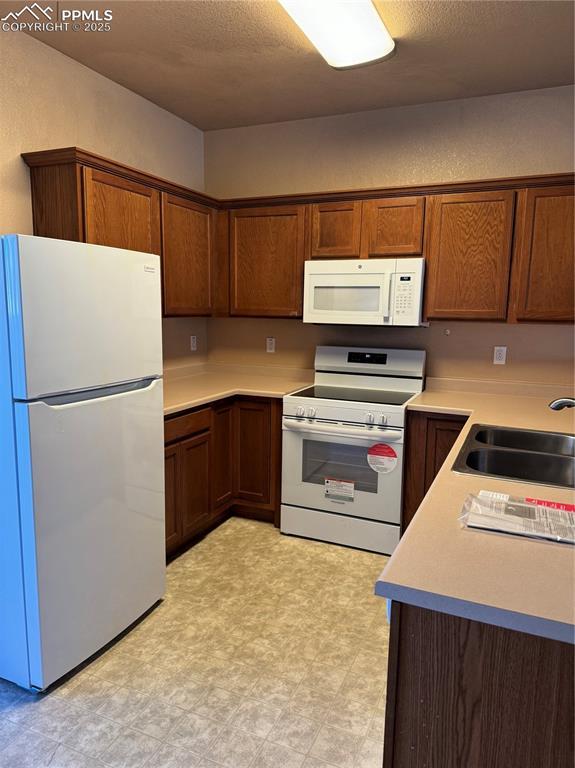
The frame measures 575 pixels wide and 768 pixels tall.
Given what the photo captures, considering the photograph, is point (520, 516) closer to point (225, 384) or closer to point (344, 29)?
point (344, 29)

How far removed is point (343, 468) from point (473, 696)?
79.4 inches

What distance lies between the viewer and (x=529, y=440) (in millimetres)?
2166

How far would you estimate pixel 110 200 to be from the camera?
2.44 meters

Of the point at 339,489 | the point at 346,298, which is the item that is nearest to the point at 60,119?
the point at 346,298

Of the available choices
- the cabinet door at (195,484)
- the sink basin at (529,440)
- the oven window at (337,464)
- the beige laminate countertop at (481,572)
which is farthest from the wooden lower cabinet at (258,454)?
the beige laminate countertop at (481,572)

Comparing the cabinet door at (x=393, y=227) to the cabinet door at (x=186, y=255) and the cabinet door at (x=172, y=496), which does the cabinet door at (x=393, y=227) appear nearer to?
the cabinet door at (x=186, y=255)

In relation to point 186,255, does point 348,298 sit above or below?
below

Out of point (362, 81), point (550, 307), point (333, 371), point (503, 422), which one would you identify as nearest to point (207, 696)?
point (503, 422)

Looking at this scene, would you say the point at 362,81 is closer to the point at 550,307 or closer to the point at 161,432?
the point at 550,307

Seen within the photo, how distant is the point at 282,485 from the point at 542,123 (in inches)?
103

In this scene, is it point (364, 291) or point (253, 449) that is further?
point (253, 449)

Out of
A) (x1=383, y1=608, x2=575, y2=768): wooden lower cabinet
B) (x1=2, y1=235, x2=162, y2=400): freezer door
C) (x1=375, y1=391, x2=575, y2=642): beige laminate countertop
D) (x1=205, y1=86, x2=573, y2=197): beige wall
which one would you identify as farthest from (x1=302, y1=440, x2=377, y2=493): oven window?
(x1=383, y1=608, x2=575, y2=768): wooden lower cabinet

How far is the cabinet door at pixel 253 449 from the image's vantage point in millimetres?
3180

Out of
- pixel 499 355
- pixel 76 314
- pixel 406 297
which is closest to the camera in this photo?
pixel 76 314
